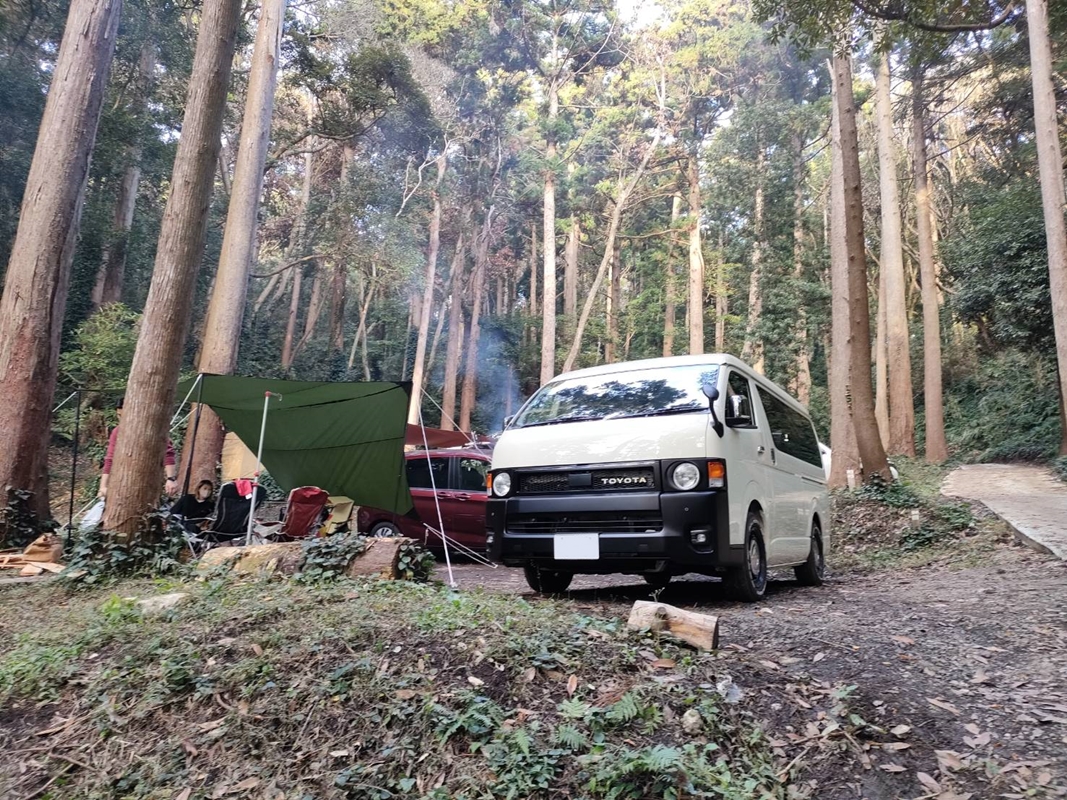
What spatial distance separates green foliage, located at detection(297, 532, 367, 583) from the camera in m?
5.72

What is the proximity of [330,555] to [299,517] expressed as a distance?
3283mm

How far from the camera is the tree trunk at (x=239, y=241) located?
11688 mm

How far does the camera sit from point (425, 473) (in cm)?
1120

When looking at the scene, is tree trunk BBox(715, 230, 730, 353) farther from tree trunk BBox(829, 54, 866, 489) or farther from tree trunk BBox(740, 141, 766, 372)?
tree trunk BBox(829, 54, 866, 489)

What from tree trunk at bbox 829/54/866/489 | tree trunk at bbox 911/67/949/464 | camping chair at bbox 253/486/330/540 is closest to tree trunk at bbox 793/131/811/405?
tree trunk at bbox 911/67/949/464

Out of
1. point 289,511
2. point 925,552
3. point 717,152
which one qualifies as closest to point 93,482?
point 289,511

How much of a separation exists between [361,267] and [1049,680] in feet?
79.6

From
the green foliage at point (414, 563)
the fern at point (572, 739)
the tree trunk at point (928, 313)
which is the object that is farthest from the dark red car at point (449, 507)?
the tree trunk at point (928, 313)

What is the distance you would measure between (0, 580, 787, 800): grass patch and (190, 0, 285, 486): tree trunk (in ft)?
26.4

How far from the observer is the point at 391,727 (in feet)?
9.77

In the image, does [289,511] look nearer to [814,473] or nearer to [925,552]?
[814,473]

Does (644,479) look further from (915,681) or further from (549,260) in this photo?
(549,260)

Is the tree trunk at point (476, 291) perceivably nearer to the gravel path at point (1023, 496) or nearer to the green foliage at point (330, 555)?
the gravel path at point (1023, 496)

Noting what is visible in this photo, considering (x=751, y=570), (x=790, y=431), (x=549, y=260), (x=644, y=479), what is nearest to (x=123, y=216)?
(x=549, y=260)
